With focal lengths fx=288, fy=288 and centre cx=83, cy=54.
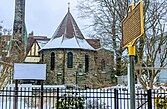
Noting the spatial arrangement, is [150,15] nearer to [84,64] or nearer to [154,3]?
[154,3]

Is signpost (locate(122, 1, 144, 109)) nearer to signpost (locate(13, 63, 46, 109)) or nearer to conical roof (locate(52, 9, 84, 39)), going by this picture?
signpost (locate(13, 63, 46, 109))

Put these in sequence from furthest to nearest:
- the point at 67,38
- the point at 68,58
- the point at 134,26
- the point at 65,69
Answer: the point at 67,38 < the point at 68,58 < the point at 65,69 < the point at 134,26

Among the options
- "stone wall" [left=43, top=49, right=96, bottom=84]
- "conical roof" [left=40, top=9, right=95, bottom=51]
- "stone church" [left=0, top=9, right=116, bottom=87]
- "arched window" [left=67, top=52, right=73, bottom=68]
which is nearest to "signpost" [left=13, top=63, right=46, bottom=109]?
"stone church" [left=0, top=9, right=116, bottom=87]

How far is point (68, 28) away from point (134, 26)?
36.7 meters

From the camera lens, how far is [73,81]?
39031 millimetres

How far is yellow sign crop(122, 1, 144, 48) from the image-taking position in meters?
4.45

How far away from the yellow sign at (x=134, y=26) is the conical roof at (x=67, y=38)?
3417 centimetres

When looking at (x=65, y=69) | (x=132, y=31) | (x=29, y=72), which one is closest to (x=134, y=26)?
(x=132, y=31)

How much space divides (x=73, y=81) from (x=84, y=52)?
4384 millimetres

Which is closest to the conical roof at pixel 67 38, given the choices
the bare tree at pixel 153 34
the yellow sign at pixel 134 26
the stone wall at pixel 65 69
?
the stone wall at pixel 65 69

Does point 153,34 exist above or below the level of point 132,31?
above

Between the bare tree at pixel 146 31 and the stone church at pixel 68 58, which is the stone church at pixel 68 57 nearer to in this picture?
the stone church at pixel 68 58

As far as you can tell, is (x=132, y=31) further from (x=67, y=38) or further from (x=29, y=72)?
(x=67, y=38)

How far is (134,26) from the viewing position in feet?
15.5
